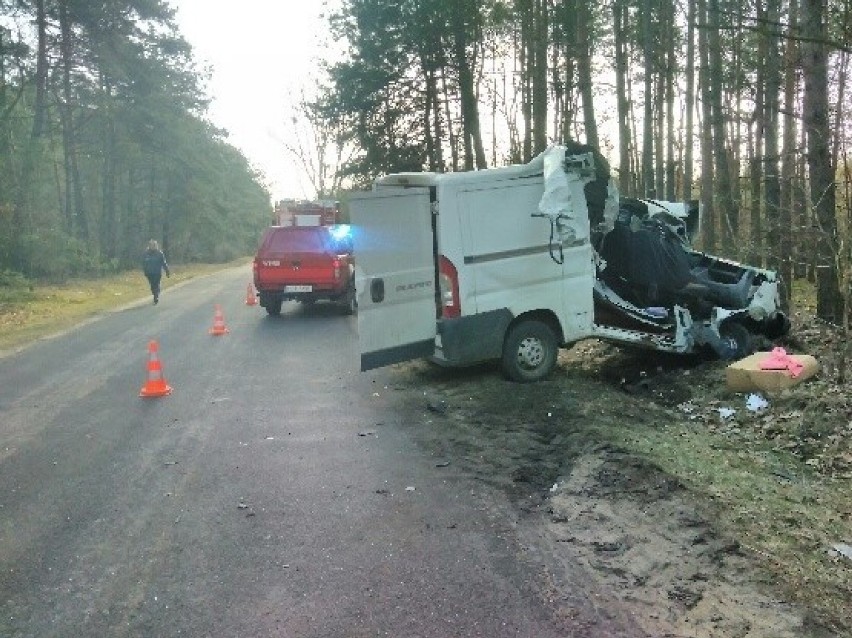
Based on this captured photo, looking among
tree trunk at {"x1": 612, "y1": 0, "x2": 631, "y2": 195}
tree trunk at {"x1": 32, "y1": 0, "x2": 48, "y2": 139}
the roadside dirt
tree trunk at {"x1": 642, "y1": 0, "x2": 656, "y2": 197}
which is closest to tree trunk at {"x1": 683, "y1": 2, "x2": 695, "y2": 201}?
tree trunk at {"x1": 642, "y1": 0, "x2": 656, "y2": 197}

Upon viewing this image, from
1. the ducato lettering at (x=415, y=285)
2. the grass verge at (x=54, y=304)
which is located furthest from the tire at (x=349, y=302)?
the ducato lettering at (x=415, y=285)

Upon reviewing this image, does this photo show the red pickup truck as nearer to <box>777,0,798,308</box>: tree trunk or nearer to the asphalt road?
the asphalt road

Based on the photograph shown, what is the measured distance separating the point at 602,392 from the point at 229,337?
28.2 ft

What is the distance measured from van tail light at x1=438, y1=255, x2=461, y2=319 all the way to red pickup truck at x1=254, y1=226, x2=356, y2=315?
907cm

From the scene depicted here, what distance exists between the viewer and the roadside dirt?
4000 mm

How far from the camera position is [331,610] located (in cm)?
401

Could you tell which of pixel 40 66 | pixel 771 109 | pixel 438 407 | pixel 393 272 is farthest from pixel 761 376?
pixel 40 66

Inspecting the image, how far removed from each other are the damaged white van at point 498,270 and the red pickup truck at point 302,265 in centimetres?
803

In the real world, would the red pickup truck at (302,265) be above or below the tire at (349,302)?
above

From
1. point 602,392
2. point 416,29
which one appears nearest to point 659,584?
point 602,392

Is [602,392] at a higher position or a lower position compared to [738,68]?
lower

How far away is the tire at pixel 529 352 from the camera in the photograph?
9.13 metres

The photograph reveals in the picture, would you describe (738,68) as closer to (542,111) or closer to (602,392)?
(542,111)

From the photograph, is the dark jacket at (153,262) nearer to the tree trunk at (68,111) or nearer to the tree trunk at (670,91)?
the tree trunk at (670,91)
